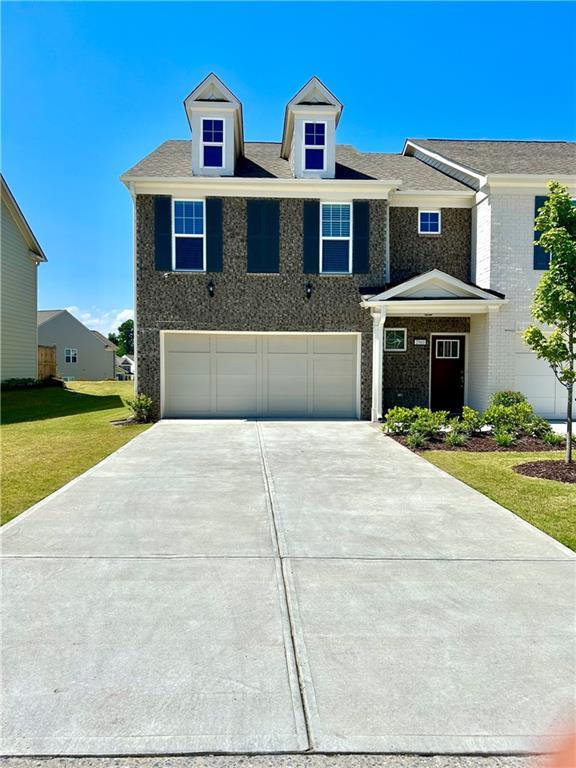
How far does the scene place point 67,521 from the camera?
517 centimetres

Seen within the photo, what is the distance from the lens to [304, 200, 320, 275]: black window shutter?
13.4 metres

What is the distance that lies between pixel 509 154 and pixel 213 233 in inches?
370

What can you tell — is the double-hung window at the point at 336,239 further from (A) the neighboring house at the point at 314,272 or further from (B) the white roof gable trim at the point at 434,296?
(B) the white roof gable trim at the point at 434,296

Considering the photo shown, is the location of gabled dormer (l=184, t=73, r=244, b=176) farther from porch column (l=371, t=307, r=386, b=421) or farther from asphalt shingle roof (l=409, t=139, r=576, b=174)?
asphalt shingle roof (l=409, t=139, r=576, b=174)

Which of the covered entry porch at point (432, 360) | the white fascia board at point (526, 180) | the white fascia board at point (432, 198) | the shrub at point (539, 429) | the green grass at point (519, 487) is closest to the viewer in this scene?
the green grass at point (519, 487)

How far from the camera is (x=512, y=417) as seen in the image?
11555mm

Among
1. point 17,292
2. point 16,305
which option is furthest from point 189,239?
point 17,292

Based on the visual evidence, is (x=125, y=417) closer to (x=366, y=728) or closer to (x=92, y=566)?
(x=92, y=566)

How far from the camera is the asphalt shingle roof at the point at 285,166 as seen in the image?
45.0ft

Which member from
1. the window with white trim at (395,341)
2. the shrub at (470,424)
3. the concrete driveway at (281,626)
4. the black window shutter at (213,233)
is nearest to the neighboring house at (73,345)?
the black window shutter at (213,233)

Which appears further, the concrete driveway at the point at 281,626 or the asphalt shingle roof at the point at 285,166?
the asphalt shingle roof at the point at 285,166

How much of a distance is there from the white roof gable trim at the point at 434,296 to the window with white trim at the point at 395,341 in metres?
1.59

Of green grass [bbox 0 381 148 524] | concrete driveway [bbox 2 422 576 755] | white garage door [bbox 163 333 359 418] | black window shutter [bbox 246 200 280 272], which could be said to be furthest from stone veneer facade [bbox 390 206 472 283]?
concrete driveway [bbox 2 422 576 755]

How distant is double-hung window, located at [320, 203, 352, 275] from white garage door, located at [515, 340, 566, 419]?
521cm
